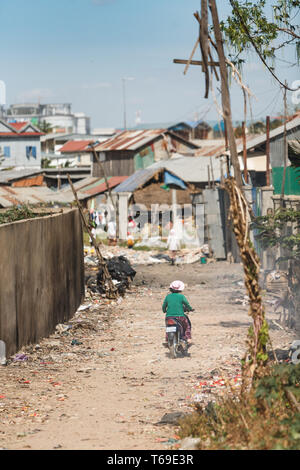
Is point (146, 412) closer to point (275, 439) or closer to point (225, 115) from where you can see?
point (275, 439)

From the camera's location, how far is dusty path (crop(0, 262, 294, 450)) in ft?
20.3

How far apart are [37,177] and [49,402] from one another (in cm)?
4092

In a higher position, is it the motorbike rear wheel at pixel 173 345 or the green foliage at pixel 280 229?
the green foliage at pixel 280 229

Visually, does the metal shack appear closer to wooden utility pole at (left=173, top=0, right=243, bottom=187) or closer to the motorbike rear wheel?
the motorbike rear wheel

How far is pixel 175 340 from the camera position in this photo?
9.93 metres

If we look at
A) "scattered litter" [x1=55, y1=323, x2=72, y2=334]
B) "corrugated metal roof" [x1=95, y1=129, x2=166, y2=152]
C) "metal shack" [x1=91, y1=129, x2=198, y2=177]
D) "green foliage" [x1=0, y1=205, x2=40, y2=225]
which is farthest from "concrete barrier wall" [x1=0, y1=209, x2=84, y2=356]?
"corrugated metal roof" [x1=95, y1=129, x2=166, y2=152]

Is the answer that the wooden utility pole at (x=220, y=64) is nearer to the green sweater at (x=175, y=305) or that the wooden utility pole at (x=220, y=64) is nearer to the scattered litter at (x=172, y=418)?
the scattered litter at (x=172, y=418)

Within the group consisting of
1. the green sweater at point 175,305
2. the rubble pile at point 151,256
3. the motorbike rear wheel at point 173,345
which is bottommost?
the rubble pile at point 151,256

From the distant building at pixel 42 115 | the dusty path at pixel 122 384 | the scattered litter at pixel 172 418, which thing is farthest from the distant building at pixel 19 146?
the scattered litter at pixel 172 418

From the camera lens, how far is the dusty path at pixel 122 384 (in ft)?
20.3

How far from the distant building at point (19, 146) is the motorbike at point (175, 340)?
5651cm

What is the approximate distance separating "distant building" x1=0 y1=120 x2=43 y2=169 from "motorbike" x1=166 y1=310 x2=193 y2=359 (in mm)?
56512

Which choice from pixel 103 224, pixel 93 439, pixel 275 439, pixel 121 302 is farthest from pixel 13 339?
pixel 103 224

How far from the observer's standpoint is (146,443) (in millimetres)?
5812
